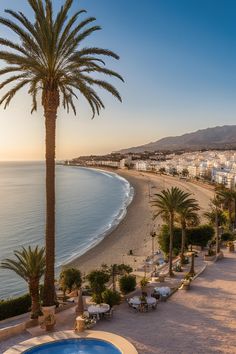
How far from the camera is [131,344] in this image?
42.8 feet

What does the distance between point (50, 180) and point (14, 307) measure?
7419 mm

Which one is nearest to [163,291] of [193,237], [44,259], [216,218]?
[44,259]

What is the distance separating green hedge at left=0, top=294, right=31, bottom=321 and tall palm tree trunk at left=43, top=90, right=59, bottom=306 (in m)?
2.83

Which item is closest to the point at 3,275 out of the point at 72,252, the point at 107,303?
the point at 72,252

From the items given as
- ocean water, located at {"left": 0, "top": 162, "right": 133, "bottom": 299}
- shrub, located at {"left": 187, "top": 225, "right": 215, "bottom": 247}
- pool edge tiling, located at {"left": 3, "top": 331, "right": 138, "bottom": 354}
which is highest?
pool edge tiling, located at {"left": 3, "top": 331, "right": 138, "bottom": 354}

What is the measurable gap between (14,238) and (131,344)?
44163 millimetres

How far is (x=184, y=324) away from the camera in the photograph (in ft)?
51.8

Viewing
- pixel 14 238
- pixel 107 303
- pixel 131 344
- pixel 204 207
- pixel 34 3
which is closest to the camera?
pixel 131 344

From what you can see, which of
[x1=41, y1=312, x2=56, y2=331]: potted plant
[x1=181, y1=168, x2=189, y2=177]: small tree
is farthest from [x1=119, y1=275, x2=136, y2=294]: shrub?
[x1=181, y1=168, x2=189, y2=177]: small tree

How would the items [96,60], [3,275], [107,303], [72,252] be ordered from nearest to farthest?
[96,60] → [107,303] → [3,275] → [72,252]

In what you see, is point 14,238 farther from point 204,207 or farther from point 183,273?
point 204,207

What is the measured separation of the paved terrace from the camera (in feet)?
44.3

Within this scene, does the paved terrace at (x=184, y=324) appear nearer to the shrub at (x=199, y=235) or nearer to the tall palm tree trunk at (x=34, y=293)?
the tall palm tree trunk at (x=34, y=293)

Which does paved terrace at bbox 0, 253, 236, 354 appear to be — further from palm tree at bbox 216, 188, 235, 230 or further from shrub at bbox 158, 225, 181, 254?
palm tree at bbox 216, 188, 235, 230
